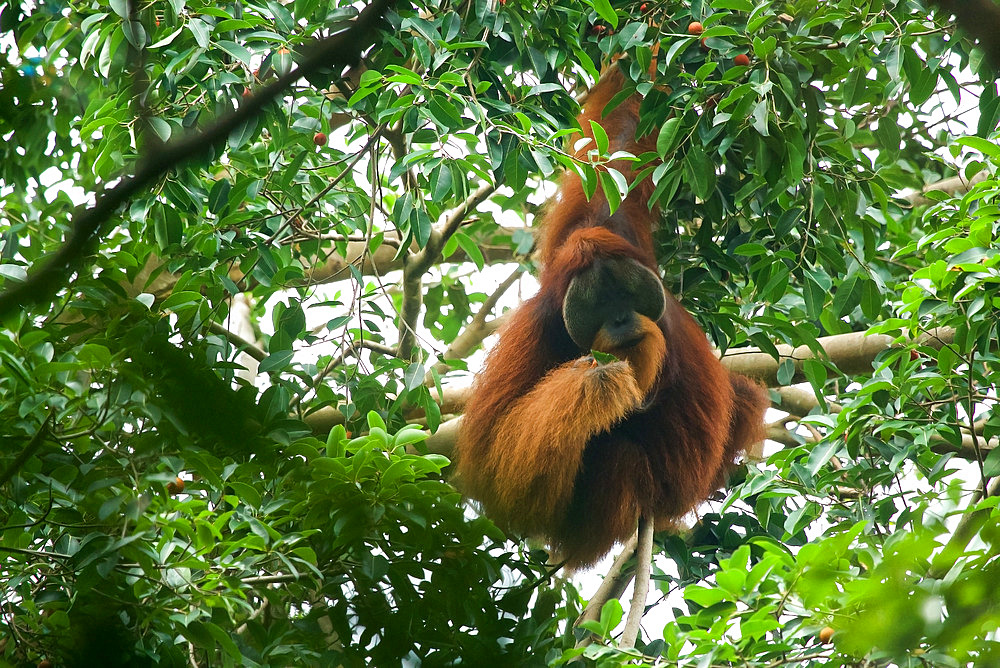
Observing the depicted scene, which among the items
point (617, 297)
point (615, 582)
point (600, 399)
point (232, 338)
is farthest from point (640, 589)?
point (232, 338)

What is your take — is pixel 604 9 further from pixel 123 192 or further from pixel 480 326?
pixel 123 192

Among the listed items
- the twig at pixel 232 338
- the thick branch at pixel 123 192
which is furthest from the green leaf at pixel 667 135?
the thick branch at pixel 123 192

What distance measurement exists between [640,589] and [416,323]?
1561 mm

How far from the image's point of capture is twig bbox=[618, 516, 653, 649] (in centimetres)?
265

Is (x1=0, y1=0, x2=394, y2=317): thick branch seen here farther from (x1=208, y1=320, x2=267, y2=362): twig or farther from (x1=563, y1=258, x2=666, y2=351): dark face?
(x1=563, y1=258, x2=666, y2=351): dark face

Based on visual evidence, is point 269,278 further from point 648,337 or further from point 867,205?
point 867,205

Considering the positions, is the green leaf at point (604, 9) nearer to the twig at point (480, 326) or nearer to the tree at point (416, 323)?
the tree at point (416, 323)

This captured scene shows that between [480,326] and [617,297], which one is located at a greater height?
[480,326]

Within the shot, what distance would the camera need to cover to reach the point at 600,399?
335 cm

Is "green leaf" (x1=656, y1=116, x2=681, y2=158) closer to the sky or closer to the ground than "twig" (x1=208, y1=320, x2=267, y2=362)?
closer to the ground

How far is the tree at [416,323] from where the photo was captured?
2.29 meters

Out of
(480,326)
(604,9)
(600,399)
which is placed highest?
(604,9)

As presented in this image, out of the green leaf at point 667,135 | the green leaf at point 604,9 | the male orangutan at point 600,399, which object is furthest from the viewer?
the male orangutan at point 600,399

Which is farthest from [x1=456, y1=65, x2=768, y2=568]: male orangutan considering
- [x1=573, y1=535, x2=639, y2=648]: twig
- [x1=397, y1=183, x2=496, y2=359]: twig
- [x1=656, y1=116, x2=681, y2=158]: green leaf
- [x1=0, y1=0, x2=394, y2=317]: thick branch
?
[x1=0, y1=0, x2=394, y2=317]: thick branch
